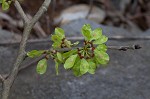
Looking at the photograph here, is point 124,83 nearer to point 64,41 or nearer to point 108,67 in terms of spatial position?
point 108,67

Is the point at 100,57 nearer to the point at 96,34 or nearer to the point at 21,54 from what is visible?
the point at 96,34

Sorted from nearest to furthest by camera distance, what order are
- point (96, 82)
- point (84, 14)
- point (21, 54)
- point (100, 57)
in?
point (100, 57) < point (21, 54) < point (96, 82) < point (84, 14)

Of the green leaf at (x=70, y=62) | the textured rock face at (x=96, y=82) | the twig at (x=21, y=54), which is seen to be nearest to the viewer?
the green leaf at (x=70, y=62)

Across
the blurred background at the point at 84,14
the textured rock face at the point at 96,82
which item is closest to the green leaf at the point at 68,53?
the textured rock face at the point at 96,82

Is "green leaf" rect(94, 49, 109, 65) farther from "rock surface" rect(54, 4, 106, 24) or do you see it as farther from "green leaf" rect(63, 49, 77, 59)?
"rock surface" rect(54, 4, 106, 24)

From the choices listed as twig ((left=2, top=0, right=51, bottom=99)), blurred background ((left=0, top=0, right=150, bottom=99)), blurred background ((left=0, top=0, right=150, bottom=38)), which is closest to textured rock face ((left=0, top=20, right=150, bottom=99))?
blurred background ((left=0, top=0, right=150, bottom=99))

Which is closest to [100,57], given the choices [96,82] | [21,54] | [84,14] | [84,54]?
[84,54]

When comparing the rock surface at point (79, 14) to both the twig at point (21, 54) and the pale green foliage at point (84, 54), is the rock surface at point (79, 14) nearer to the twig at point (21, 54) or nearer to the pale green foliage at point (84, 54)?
the twig at point (21, 54)

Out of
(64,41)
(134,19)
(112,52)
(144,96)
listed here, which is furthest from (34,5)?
(64,41)
